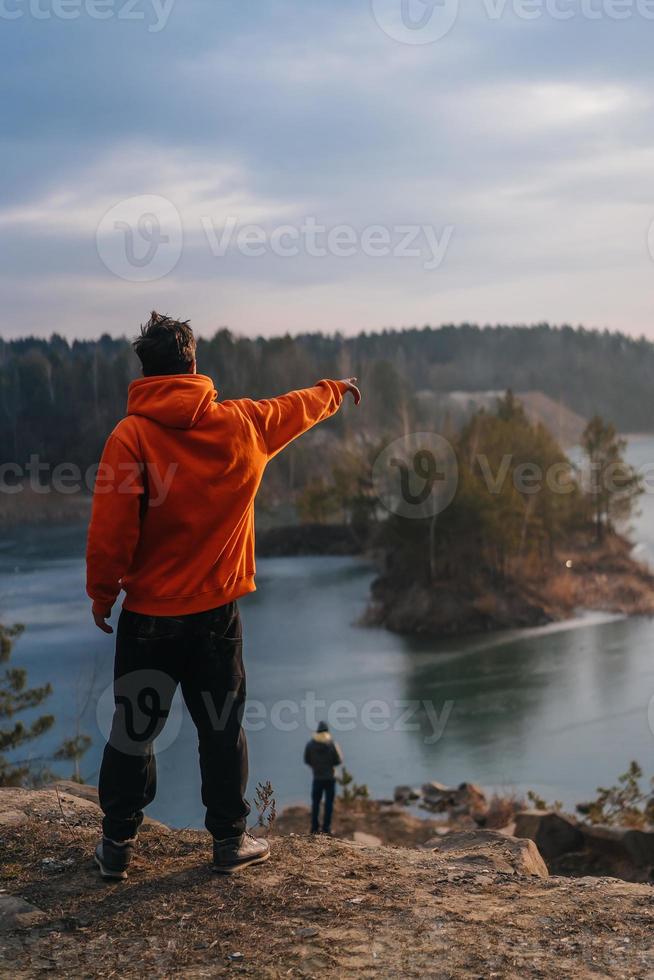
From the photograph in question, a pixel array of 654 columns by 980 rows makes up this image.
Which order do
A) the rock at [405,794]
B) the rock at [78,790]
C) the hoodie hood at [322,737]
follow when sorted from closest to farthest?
the rock at [78,790], the hoodie hood at [322,737], the rock at [405,794]

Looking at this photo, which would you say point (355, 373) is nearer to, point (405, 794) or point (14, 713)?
point (405, 794)

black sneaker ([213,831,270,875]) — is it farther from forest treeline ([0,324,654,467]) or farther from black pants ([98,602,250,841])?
forest treeline ([0,324,654,467])

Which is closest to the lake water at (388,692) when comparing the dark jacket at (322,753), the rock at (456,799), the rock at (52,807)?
the rock at (456,799)

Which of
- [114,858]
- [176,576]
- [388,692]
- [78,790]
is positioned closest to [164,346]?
[176,576]

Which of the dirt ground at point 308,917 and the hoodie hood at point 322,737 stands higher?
the dirt ground at point 308,917

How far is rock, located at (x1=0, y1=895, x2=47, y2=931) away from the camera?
3613 millimetres

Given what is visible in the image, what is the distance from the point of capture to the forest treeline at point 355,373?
54438 millimetres

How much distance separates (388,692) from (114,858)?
1004 inches

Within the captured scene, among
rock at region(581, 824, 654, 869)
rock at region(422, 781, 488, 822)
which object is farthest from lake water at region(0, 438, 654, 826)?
rock at region(581, 824, 654, 869)

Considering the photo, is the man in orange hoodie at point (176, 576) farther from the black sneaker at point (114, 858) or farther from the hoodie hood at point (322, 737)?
the hoodie hood at point (322, 737)

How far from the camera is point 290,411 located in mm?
4117

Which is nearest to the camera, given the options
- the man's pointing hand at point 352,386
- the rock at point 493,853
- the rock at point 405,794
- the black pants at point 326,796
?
the man's pointing hand at point 352,386

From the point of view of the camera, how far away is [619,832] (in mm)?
9070

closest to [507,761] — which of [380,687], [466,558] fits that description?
[380,687]
